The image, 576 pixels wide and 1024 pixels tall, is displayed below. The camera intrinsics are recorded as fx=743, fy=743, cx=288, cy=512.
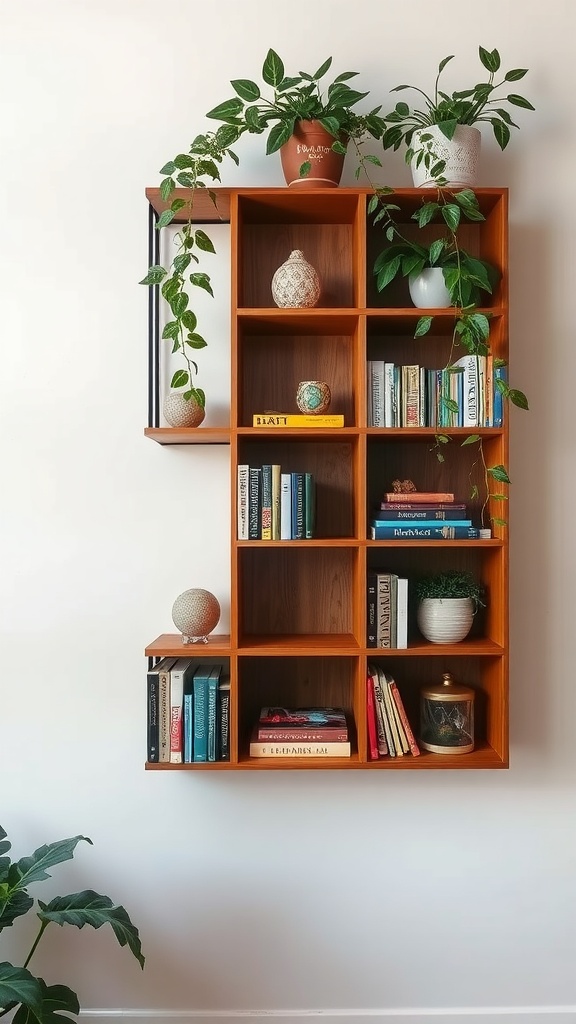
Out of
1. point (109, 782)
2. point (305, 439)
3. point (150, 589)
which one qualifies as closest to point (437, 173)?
point (305, 439)

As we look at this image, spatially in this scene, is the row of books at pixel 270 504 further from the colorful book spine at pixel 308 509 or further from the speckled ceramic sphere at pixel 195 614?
the speckled ceramic sphere at pixel 195 614

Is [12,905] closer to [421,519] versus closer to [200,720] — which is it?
[200,720]

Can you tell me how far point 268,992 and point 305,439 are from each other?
1.48 metres

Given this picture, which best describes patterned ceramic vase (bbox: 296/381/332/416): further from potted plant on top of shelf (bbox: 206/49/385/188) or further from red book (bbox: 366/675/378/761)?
red book (bbox: 366/675/378/761)

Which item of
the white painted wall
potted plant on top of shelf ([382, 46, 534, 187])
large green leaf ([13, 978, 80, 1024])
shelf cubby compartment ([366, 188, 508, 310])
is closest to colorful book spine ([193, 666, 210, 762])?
the white painted wall

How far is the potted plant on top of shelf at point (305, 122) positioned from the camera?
1772mm

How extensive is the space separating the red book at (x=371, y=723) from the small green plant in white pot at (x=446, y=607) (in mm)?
199

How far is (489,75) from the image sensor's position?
1.99 metres

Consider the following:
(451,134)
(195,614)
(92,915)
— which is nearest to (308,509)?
(195,614)

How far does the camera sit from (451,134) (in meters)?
1.76

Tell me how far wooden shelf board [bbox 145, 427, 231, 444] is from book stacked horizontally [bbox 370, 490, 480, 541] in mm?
432

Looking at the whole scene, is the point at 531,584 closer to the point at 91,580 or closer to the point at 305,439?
the point at 305,439

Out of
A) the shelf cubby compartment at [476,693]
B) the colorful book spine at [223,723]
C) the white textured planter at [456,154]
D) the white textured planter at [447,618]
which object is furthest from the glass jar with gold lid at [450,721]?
the white textured planter at [456,154]

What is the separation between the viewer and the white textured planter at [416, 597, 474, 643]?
1843 mm
